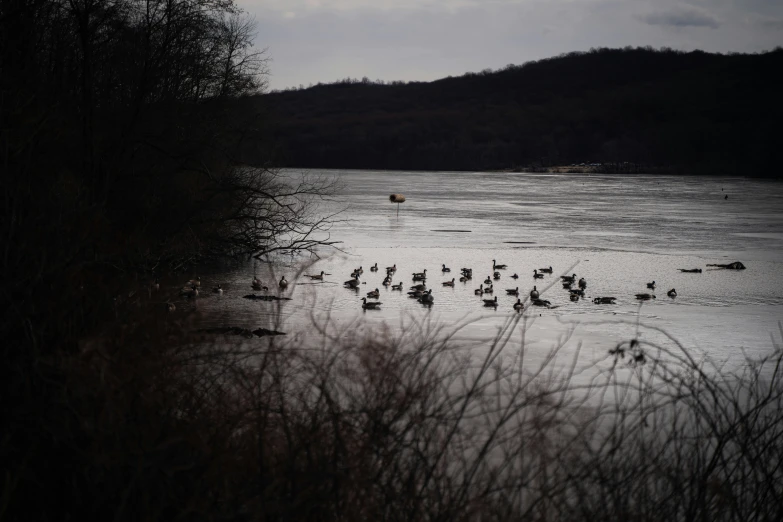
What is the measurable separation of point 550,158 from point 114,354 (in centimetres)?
13661

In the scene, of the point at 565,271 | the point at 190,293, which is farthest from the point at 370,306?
the point at 565,271

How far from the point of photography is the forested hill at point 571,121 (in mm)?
123938

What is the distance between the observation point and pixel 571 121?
15288 centimetres

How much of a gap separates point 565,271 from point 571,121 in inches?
5464

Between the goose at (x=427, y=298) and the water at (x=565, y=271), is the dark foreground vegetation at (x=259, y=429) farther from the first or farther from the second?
the goose at (x=427, y=298)

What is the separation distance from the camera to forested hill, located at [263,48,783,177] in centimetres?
12394

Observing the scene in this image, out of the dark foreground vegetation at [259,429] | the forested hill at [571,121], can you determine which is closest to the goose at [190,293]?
the dark foreground vegetation at [259,429]

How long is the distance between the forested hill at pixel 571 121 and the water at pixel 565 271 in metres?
64.8

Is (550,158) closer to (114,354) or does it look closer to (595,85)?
(595,85)

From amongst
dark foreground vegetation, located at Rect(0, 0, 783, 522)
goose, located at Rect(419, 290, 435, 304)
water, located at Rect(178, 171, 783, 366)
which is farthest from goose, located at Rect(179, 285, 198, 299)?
dark foreground vegetation, located at Rect(0, 0, 783, 522)

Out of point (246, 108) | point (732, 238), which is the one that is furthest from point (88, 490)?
point (732, 238)

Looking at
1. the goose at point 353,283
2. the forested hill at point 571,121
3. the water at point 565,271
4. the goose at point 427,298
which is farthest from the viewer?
the forested hill at point 571,121

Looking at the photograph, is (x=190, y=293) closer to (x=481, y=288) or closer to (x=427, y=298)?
(x=427, y=298)

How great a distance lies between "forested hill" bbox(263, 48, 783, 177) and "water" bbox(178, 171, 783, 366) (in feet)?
213
